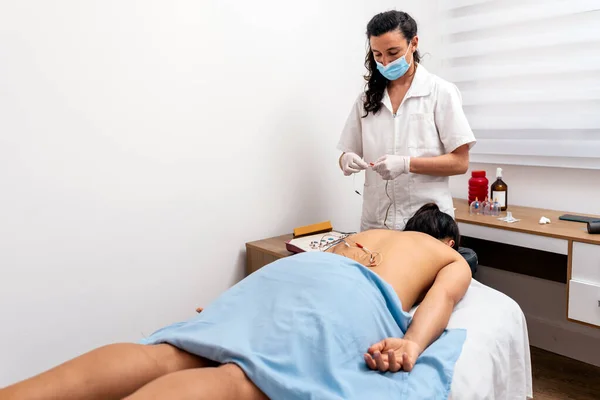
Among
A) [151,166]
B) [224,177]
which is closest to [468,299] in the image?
[224,177]

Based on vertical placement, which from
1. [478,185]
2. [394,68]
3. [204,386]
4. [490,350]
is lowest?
[490,350]

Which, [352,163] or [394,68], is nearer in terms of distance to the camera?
[394,68]

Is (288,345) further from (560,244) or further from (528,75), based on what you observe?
(528,75)

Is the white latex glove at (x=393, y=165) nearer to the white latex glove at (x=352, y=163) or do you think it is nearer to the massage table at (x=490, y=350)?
the white latex glove at (x=352, y=163)

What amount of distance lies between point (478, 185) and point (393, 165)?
88 cm

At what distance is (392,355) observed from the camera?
1271mm

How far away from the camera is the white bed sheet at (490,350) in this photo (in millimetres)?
1381

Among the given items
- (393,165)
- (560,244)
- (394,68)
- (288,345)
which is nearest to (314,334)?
(288,345)

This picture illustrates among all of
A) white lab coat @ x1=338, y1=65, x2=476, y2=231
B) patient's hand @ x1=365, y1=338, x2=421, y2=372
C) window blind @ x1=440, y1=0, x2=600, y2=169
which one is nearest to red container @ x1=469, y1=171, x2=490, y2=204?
window blind @ x1=440, y1=0, x2=600, y2=169

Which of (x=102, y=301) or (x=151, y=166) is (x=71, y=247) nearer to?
(x=102, y=301)

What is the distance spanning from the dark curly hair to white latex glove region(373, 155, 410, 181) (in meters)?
0.29

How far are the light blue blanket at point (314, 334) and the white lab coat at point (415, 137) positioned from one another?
0.76 metres

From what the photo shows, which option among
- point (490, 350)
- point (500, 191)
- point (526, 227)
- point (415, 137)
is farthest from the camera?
point (500, 191)

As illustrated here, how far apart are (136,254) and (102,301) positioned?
21 cm
